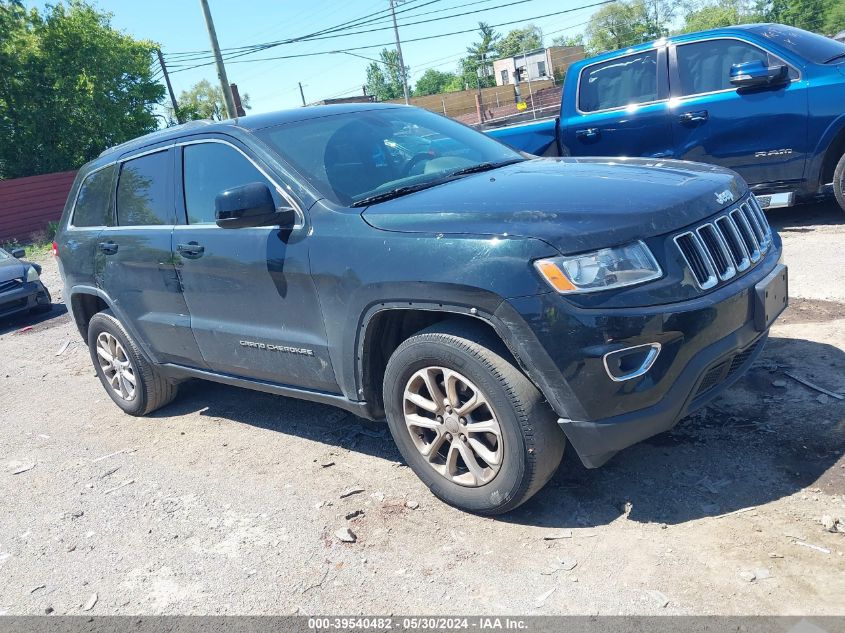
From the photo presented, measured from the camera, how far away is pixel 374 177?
3820 mm

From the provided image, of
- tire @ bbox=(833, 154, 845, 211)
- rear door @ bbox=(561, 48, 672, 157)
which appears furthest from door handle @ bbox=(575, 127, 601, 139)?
tire @ bbox=(833, 154, 845, 211)

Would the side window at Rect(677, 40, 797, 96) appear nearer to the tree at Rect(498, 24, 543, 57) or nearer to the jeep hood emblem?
the jeep hood emblem

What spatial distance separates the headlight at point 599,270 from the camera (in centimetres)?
275

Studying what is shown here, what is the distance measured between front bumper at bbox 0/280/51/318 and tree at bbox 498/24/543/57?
90.1 meters

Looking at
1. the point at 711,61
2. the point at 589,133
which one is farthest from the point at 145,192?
the point at 711,61

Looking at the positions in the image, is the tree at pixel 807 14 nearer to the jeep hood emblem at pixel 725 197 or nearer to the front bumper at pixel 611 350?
the jeep hood emblem at pixel 725 197

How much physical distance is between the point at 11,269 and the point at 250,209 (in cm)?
861

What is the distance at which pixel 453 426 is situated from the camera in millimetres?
3209

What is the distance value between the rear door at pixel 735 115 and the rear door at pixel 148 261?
5.15m

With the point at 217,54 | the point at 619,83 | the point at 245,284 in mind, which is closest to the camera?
the point at 245,284

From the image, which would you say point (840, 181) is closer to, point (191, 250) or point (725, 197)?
point (725, 197)

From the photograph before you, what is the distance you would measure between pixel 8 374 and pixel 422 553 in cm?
622

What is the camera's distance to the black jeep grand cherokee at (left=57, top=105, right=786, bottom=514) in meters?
2.78

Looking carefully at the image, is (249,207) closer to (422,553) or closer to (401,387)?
(401,387)
